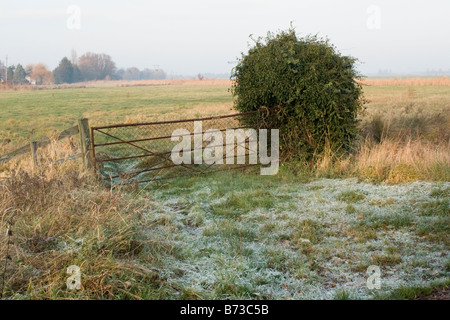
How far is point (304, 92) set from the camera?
9898 mm

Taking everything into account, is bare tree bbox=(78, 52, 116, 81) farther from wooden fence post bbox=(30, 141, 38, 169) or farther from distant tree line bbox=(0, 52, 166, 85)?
wooden fence post bbox=(30, 141, 38, 169)

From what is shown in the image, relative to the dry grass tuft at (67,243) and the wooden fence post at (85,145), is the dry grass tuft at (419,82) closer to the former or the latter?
the wooden fence post at (85,145)

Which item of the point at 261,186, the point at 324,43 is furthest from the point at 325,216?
the point at 324,43

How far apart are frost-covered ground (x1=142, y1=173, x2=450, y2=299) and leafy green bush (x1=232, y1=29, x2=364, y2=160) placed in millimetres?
1632

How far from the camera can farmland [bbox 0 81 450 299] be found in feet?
15.0

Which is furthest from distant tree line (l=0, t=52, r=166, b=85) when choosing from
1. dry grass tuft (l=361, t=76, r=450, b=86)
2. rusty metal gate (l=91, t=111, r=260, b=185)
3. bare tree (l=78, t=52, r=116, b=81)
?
rusty metal gate (l=91, t=111, r=260, b=185)

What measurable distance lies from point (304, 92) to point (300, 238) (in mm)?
4866

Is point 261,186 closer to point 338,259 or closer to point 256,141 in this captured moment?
point 256,141

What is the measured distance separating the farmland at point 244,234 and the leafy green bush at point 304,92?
105 centimetres

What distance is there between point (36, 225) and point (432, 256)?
Result: 5.47 metres

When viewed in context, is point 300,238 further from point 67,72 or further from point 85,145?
point 67,72

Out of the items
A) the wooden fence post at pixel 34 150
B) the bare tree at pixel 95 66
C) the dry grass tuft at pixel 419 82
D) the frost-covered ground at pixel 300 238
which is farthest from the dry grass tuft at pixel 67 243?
the bare tree at pixel 95 66

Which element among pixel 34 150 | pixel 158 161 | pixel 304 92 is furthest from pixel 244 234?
pixel 158 161

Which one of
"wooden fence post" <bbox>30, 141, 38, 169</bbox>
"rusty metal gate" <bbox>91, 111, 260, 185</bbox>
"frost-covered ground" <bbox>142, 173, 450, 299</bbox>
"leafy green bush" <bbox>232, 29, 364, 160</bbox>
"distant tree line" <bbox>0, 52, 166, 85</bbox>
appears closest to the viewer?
"frost-covered ground" <bbox>142, 173, 450, 299</bbox>
